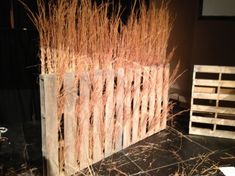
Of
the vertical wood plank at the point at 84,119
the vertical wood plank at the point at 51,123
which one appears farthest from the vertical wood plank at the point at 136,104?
the vertical wood plank at the point at 51,123

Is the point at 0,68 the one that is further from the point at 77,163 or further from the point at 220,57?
the point at 220,57

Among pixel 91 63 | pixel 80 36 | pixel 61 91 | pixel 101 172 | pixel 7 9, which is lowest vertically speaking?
pixel 101 172

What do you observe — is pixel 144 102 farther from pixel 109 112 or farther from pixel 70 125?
pixel 70 125

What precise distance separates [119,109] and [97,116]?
0.27 metres

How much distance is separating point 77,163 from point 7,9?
1609 mm

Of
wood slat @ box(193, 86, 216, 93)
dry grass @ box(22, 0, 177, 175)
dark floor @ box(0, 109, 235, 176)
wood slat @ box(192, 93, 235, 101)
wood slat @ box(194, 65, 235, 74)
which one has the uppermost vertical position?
dry grass @ box(22, 0, 177, 175)

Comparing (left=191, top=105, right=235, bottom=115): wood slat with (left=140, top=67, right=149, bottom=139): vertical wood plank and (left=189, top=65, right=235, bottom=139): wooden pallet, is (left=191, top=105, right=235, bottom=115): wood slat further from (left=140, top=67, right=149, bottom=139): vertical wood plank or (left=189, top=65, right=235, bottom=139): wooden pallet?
(left=140, top=67, right=149, bottom=139): vertical wood plank

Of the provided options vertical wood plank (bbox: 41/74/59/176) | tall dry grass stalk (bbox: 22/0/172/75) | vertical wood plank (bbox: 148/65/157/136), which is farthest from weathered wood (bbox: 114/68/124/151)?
vertical wood plank (bbox: 41/74/59/176)

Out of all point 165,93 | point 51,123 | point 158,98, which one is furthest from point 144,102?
point 51,123

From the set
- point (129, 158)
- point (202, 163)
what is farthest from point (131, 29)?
point (202, 163)

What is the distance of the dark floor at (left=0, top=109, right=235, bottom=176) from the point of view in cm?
199

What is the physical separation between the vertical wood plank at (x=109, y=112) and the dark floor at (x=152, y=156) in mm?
105

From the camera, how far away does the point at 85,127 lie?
1910mm

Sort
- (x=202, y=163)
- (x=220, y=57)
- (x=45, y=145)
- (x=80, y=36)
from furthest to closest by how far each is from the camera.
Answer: (x=220, y=57) → (x=202, y=163) → (x=80, y=36) → (x=45, y=145)
